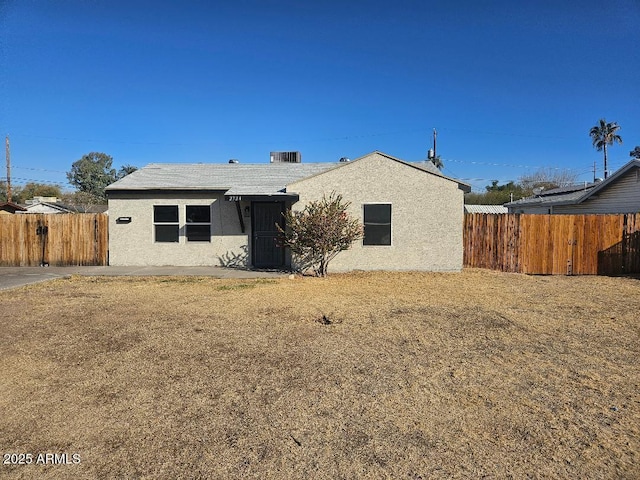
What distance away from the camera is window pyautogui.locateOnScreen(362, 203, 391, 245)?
1200 centimetres

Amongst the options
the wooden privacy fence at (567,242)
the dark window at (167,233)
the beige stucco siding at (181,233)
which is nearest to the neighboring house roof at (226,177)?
the beige stucco siding at (181,233)

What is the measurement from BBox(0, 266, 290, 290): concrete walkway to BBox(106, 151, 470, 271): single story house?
0.75 metres

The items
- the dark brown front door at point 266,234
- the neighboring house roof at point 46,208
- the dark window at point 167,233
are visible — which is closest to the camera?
the dark brown front door at point 266,234

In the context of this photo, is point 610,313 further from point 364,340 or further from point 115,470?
point 115,470

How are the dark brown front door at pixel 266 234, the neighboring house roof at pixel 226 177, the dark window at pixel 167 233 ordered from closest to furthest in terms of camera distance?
the neighboring house roof at pixel 226 177 → the dark brown front door at pixel 266 234 → the dark window at pixel 167 233

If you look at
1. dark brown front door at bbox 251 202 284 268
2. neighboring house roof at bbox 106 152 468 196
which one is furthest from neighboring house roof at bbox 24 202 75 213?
dark brown front door at bbox 251 202 284 268

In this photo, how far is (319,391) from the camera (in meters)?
3.82

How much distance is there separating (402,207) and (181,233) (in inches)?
300

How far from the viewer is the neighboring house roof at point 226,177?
505 inches

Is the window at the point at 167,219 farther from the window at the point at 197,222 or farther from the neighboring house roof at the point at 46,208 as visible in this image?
the neighboring house roof at the point at 46,208

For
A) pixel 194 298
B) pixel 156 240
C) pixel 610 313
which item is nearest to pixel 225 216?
pixel 156 240

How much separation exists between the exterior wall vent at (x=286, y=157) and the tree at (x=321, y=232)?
20.3 feet

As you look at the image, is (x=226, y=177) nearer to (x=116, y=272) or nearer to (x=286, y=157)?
(x=286, y=157)

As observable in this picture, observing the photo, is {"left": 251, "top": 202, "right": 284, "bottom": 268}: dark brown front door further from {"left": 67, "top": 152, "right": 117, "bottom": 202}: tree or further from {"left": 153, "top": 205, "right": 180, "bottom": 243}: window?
{"left": 67, "top": 152, "right": 117, "bottom": 202}: tree
